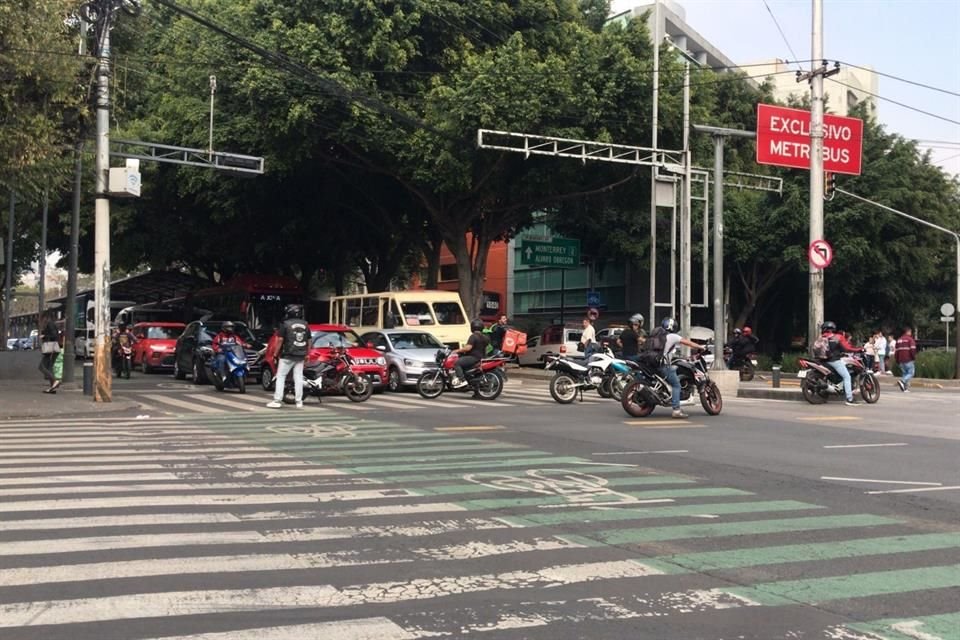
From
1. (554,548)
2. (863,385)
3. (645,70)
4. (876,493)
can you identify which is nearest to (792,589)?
(554,548)

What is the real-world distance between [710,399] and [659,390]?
102 centimetres

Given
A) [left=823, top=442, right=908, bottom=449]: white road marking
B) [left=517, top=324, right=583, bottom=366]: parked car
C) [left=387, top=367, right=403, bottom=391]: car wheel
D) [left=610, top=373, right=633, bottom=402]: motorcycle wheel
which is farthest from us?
[left=517, top=324, right=583, bottom=366]: parked car

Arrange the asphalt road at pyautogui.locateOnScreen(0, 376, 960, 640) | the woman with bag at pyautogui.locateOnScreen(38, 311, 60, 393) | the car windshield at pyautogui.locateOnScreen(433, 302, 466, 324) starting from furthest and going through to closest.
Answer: the car windshield at pyautogui.locateOnScreen(433, 302, 466, 324) < the woman with bag at pyautogui.locateOnScreen(38, 311, 60, 393) < the asphalt road at pyautogui.locateOnScreen(0, 376, 960, 640)

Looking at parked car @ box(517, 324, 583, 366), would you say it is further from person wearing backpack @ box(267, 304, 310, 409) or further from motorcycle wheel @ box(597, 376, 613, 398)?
person wearing backpack @ box(267, 304, 310, 409)

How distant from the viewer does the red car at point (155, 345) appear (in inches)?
1197

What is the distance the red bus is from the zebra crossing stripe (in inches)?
1115

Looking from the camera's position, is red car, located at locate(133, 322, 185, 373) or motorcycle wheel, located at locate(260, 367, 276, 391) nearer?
motorcycle wheel, located at locate(260, 367, 276, 391)

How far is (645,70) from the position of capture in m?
26.2

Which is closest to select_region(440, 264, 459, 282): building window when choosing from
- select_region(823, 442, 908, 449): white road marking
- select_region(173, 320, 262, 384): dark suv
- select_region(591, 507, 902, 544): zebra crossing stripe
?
select_region(173, 320, 262, 384): dark suv

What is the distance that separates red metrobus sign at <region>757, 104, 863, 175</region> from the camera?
2334cm

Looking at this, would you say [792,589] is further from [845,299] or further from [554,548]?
[845,299]

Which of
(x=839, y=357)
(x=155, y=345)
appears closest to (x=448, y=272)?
(x=155, y=345)

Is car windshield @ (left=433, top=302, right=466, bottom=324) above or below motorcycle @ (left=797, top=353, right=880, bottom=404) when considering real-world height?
above

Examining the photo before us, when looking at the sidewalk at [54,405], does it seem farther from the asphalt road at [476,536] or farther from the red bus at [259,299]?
the red bus at [259,299]
